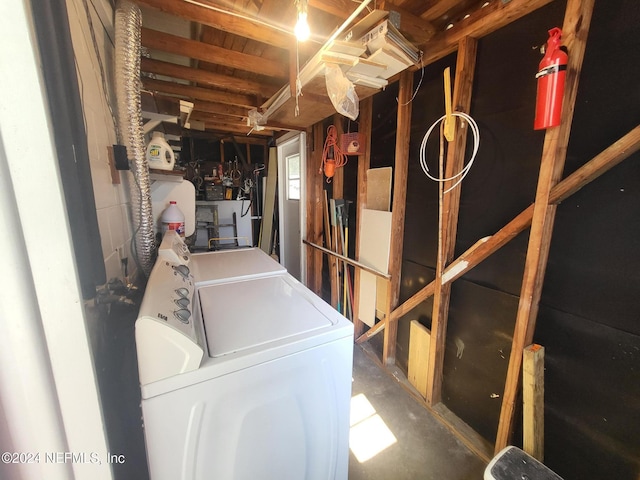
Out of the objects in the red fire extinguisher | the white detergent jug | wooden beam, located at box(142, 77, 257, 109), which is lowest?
the white detergent jug

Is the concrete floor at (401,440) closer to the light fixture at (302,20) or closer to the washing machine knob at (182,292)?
the washing machine knob at (182,292)

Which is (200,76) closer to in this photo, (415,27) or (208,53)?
(208,53)

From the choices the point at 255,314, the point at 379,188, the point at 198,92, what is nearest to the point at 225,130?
the point at 198,92

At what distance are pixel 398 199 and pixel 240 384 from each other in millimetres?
1626

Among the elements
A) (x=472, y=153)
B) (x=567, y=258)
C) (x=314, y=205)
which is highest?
(x=472, y=153)

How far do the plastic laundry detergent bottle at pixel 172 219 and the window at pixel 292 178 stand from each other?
2099 millimetres

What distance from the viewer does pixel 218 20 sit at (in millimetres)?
1466

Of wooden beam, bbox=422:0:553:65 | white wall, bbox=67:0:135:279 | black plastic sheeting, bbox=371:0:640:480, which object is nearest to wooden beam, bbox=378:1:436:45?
wooden beam, bbox=422:0:553:65

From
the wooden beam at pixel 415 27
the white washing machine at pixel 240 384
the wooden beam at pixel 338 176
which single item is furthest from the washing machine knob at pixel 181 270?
the wooden beam at pixel 338 176

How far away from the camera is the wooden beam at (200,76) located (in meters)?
2.04

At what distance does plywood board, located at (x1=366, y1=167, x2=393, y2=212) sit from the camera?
2.08 metres

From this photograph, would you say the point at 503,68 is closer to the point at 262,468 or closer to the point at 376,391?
the point at 262,468

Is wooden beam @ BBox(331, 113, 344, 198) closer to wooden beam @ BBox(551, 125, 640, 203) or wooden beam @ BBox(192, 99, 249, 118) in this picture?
wooden beam @ BBox(192, 99, 249, 118)

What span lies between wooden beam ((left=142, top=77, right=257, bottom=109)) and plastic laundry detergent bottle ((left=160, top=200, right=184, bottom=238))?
1.28 metres
